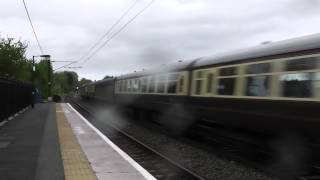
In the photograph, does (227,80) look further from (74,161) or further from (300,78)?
(74,161)

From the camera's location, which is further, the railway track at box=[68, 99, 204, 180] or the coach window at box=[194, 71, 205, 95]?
the coach window at box=[194, 71, 205, 95]

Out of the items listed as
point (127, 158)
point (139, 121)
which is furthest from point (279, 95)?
point (139, 121)

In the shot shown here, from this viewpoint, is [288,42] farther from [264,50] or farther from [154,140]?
[154,140]

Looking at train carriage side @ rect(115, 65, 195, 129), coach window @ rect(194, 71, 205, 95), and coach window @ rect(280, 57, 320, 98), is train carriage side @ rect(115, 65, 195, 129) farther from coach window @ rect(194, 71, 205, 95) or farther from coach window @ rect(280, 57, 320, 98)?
coach window @ rect(280, 57, 320, 98)

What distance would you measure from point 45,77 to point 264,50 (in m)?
82.7

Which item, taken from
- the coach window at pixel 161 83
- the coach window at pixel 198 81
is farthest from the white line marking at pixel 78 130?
the coach window at pixel 198 81

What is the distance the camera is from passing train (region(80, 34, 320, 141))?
1091 cm

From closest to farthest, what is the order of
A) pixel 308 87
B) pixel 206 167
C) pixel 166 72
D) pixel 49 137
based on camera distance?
pixel 308 87
pixel 206 167
pixel 49 137
pixel 166 72

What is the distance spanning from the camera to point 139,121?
2842cm

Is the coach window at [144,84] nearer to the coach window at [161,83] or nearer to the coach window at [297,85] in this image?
the coach window at [161,83]

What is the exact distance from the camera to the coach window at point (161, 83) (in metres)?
21.9

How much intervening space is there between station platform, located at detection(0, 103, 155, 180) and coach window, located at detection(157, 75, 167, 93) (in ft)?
12.3

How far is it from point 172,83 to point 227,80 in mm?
5895

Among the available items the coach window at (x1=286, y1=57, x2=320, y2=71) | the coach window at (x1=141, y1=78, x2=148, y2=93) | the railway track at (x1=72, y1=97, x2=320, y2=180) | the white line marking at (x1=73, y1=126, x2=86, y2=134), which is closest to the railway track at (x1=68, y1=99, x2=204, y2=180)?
the railway track at (x1=72, y1=97, x2=320, y2=180)
